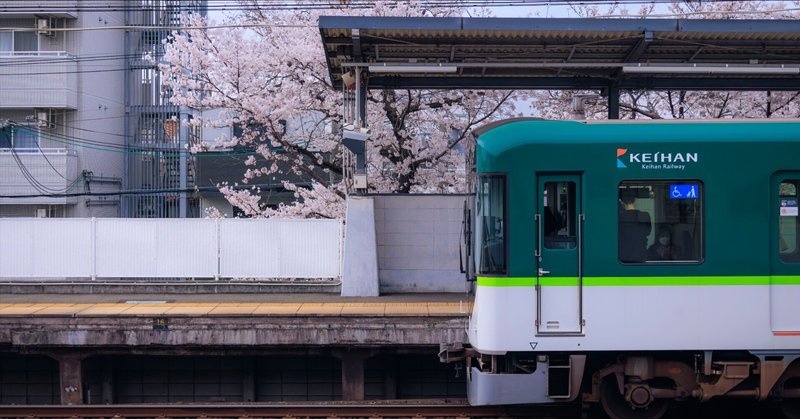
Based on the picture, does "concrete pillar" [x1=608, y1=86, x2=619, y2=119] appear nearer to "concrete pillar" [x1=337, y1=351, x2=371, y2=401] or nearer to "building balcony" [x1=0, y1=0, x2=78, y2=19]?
"concrete pillar" [x1=337, y1=351, x2=371, y2=401]

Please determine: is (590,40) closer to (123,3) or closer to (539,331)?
(539,331)

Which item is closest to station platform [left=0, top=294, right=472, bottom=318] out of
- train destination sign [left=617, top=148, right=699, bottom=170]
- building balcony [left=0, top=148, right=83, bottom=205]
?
train destination sign [left=617, top=148, right=699, bottom=170]

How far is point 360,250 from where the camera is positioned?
521 inches

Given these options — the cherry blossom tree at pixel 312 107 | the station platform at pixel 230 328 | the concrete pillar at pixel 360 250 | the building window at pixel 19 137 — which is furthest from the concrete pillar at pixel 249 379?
the building window at pixel 19 137

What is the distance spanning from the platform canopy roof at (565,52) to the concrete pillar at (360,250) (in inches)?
88.8

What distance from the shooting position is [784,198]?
7.61 metres

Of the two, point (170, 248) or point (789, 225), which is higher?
point (789, 225)

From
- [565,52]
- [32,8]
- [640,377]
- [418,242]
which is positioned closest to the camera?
[640,377]

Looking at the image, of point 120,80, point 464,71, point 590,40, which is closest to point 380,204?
point 464,71

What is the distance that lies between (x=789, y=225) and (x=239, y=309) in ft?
25.0

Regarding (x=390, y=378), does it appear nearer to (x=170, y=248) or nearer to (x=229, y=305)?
(x=229, y=305)

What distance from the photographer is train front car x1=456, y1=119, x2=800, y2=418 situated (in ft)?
24.7

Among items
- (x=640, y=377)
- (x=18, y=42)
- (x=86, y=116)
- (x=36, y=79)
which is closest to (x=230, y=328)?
(x=640, y=377)

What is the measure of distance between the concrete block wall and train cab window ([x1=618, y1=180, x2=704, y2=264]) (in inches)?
240
